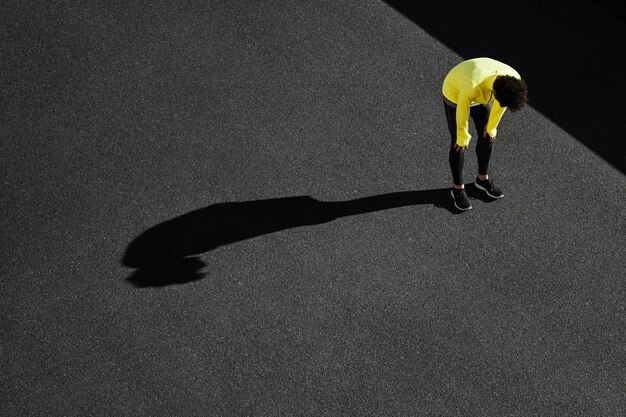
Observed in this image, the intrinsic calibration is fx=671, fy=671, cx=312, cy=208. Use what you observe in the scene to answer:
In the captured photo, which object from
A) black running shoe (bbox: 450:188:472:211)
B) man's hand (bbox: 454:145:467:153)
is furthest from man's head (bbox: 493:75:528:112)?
black running shoe (bbox: 450:188:472:211)

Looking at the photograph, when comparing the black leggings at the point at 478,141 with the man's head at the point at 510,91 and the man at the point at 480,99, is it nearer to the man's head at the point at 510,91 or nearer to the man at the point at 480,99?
the man at the point at 480,99

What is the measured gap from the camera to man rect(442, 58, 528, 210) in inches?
183

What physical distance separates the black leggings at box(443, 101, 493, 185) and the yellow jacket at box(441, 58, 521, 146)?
0.10 metres

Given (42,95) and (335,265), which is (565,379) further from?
(42,95)

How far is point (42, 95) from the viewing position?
20.9 feet

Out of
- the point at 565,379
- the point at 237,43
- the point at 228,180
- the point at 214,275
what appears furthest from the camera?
the point at 237,43

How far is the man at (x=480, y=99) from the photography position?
15.3ft

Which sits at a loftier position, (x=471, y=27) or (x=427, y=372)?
(x=471, y=27)

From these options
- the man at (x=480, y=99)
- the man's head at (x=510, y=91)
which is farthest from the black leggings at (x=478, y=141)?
the man's head at (x=510, y=91)

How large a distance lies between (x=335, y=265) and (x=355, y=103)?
173 cm

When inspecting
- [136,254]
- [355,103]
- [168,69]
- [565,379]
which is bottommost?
[565,379]

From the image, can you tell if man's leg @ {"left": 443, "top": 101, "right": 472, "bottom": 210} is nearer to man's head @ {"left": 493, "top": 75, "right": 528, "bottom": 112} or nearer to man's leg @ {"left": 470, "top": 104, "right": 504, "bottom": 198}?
man's leg @ {"left": 470, "top": 104, "right": 504, "bottom": 198}

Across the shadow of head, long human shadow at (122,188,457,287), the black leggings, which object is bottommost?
the shadow of head

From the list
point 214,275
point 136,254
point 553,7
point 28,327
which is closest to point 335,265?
point 214,275
